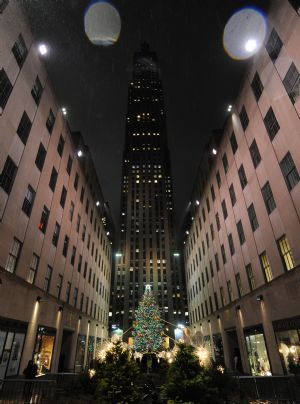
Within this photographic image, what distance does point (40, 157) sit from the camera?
2142 centimetres

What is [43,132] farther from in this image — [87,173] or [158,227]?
[158,227]

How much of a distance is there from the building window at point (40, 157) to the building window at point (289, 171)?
18.2 m

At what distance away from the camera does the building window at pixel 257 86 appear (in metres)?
19.5

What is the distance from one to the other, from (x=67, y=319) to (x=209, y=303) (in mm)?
19848

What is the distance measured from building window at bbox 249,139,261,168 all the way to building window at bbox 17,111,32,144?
697 inches

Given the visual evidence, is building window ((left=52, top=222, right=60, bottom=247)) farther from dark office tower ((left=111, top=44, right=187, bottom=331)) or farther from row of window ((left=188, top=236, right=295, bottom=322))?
dark office tower ((left=111, top=44, right=187, bottom=331))

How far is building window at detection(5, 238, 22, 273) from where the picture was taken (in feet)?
54.2

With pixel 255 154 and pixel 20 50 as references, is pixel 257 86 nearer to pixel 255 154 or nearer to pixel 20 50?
pixel 255 154

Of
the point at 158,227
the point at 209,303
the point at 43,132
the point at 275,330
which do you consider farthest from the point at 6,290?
the point at 158,227

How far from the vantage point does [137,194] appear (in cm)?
12531

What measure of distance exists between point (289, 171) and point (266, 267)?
310 inches

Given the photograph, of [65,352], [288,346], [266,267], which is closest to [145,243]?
[65,352]

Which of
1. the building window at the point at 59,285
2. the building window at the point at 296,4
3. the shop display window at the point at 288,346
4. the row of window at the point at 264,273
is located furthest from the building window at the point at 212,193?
the building window at the point at 296,4

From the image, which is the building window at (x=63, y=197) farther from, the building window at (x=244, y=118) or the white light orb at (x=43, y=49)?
the building window at (x=244, y=118)
